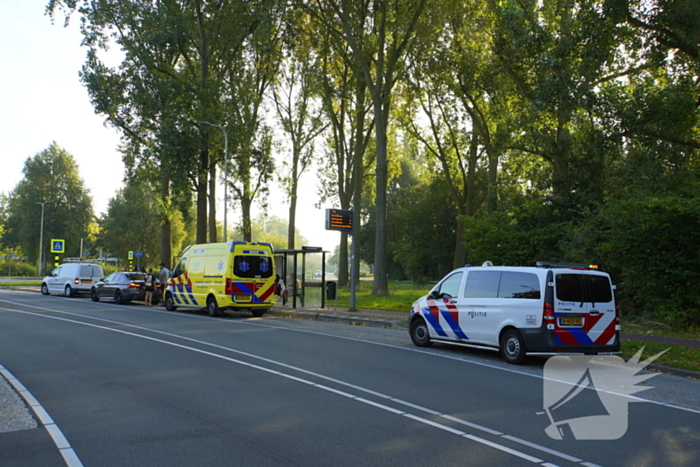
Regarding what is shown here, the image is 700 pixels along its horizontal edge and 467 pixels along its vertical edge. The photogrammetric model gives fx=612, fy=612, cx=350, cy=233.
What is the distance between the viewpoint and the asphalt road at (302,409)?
215 inches

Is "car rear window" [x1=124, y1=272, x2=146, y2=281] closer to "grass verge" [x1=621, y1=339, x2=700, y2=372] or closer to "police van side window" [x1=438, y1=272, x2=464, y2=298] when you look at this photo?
"police van side window" [x1=438, y1=272, x2=464, y2=298]

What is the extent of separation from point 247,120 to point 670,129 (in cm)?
2234

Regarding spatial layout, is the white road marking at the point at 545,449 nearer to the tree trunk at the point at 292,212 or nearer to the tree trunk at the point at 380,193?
the tree trunk at the point at 380,193

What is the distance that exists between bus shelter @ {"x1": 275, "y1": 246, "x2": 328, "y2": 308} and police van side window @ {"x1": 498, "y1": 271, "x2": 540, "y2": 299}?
41.0 feet

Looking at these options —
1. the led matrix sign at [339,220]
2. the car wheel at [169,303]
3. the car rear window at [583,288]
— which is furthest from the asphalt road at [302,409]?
the car wheel at [169,303]

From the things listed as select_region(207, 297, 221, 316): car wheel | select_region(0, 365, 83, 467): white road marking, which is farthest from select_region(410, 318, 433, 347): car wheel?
select_region(207, 297, 221, 316): car wheel

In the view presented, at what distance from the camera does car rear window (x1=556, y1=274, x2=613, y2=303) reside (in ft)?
35.9

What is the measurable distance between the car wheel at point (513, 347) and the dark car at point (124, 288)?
64.1 ft

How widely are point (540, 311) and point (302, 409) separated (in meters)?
5.41

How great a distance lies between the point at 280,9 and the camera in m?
26.0

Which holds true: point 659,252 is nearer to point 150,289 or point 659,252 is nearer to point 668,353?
point 668,353

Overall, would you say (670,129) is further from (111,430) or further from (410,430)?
(111,430)

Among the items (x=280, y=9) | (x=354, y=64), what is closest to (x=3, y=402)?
(x=280, y=9)

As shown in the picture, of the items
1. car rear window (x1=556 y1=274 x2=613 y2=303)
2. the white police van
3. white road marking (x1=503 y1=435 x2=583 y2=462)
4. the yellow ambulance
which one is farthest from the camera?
the yellow ambulance
